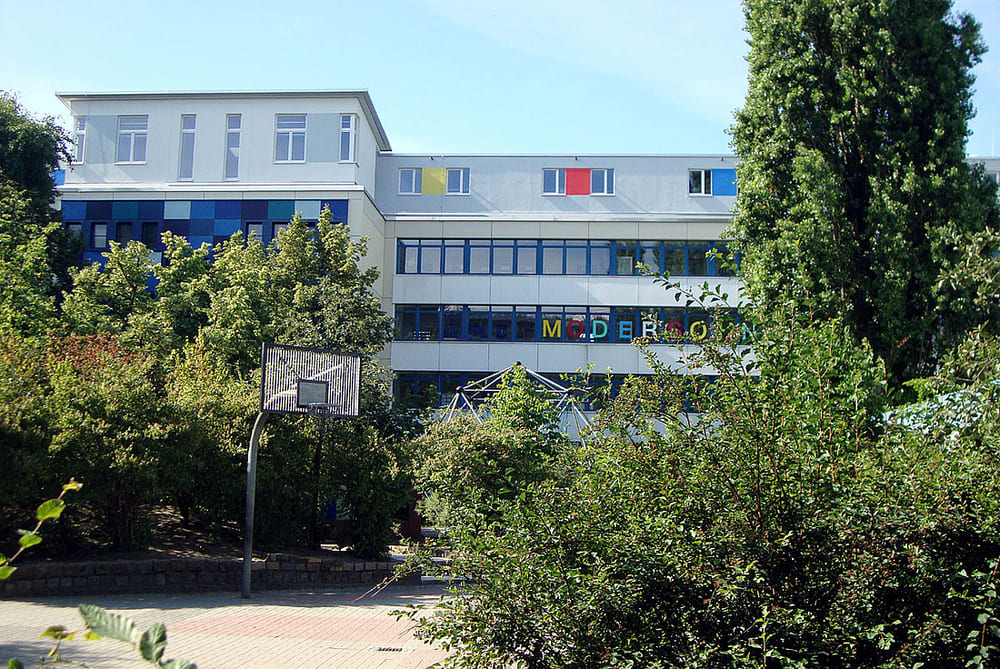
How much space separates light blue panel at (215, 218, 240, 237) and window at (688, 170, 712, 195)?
19.0m

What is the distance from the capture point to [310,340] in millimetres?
20141

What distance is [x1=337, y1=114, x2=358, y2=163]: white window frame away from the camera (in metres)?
35.1

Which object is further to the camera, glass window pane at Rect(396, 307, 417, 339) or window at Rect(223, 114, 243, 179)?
glass window pane at Rect(396, 307, 417, 339)

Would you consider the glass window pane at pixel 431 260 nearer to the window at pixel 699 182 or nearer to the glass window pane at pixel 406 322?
the glass window pane at pixel 406 322

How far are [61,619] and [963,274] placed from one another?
11.5m

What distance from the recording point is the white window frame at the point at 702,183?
38.2 m

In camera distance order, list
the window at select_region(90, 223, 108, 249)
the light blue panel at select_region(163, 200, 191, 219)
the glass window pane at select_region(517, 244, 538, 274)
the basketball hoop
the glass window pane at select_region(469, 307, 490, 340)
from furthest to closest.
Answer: the glass window pane at select_region(517, 244, 538, 274)
the glass window pane at select_region(469, 307, 490, 340)
the window at select_region(90, 223, 108, 249)
the light blue panel at select_region(163, 200, 191, 219)
the basketball hoop

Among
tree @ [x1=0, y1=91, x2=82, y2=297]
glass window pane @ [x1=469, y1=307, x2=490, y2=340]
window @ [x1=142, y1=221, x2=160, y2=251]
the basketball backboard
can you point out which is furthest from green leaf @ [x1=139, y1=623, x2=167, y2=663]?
window @ [x1=142, y1=221, x2=160, y2=251]

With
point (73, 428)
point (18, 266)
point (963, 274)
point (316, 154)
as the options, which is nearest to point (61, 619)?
point (73, 428)

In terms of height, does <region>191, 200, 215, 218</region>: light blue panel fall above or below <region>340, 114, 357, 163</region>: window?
below

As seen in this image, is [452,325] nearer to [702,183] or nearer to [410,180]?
[410,180]

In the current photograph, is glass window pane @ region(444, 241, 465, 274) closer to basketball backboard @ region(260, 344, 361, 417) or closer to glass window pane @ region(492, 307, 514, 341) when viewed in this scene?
glass window pane @ region(492, 307, 514, 341)

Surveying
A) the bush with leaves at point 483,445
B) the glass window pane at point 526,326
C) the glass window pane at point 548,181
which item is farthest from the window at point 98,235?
the bush with leaves at point 483,445

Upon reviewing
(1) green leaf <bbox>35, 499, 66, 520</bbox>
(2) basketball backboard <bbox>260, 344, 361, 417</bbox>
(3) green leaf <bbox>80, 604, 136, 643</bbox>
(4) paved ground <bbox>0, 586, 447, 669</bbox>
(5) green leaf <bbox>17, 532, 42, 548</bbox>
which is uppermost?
(2) basketball backboard <bbox>260, 344, 361, 417</bbox>
